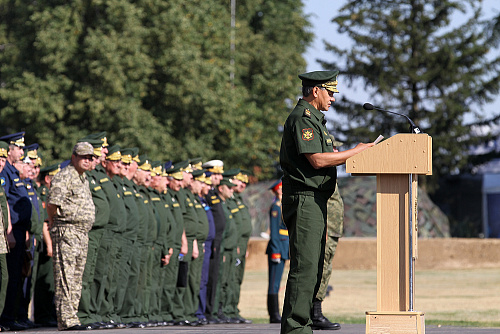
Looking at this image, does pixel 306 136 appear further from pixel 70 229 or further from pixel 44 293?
pixel 44 293

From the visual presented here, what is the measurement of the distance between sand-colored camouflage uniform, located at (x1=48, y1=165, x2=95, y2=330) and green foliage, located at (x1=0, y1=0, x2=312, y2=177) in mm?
19909

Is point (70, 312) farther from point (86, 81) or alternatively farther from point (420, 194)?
point (420, 194)

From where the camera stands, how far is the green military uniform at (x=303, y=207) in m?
6.95

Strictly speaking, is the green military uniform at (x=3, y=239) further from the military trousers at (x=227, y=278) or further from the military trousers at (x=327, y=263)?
the military trousers at (x=227, y=278)

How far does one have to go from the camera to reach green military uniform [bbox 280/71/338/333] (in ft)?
22.8

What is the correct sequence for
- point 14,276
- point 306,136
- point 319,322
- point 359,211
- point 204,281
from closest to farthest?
point 306,136
point 319,322
point 14,276
point 204,281
point 359,211

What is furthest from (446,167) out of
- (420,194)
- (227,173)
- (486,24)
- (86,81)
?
(227,173)

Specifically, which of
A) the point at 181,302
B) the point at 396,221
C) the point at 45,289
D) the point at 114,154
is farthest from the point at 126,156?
the point at 396,221

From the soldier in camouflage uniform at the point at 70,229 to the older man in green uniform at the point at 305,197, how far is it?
379cm

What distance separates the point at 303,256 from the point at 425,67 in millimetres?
35923

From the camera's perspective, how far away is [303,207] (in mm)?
7023

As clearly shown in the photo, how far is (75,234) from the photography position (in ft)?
34.2

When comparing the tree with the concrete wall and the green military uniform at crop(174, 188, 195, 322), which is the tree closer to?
the concrete wall

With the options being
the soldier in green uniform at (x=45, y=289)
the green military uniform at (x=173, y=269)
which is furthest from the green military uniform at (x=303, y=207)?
the green military uniform at (x=173, y=269)
